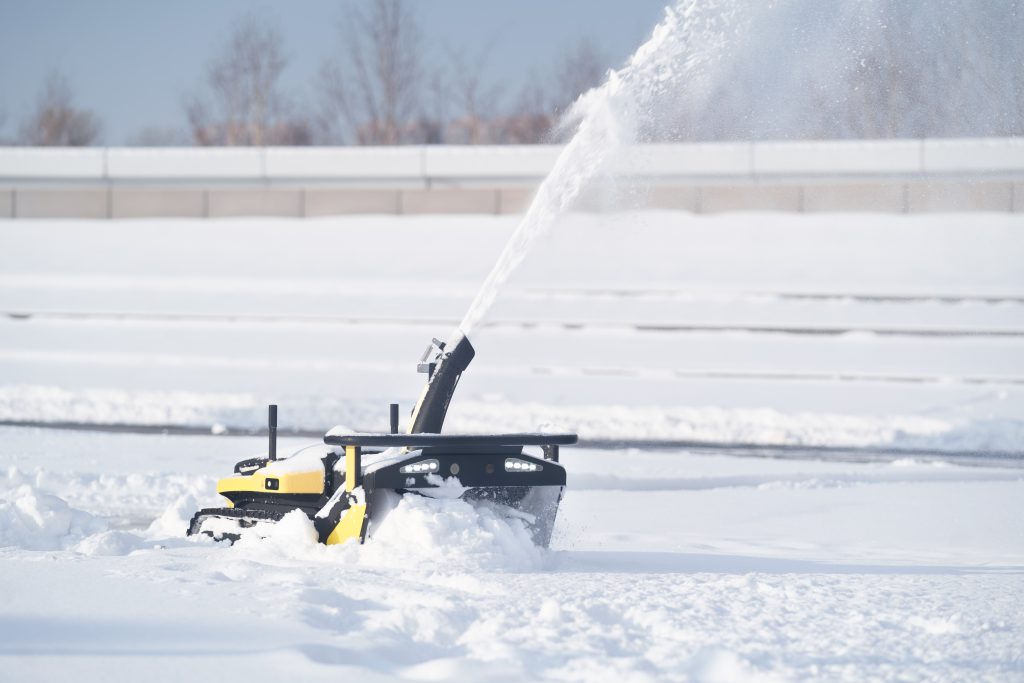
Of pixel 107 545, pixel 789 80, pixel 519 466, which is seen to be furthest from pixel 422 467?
pixel 789 80

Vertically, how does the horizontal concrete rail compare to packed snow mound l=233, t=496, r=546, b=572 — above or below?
above

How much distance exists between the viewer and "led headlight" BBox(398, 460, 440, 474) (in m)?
5.59

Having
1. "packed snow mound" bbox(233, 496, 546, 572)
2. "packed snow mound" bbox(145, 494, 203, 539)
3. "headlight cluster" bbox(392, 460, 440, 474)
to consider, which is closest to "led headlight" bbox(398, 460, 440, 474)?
"headlight cluster" bbox(392, 460, 440, 474)

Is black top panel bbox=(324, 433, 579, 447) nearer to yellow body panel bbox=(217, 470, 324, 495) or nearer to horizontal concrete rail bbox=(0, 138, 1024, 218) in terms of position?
yellow body panel bbox=(217, 470, 324, 495)

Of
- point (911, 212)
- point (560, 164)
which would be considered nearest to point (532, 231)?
point (560, 164)

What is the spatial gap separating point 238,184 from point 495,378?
42.7ft

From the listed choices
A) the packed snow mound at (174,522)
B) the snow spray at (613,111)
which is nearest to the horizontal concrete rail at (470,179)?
the snow spray at (613,111)

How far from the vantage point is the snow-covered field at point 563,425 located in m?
4.37

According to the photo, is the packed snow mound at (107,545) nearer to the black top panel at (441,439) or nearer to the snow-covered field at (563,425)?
the snow-covered field at (563,425)

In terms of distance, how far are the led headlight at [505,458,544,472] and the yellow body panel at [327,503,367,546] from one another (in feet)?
2.28

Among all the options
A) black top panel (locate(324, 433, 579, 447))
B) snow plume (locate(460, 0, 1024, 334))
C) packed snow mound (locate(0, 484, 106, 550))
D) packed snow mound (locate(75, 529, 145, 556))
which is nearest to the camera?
black top panel (locate(324, 433, 579, 447))

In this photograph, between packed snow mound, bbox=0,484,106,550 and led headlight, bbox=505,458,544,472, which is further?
packed snow mound, bbox=0,484,106,550

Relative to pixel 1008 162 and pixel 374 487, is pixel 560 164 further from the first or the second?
pixel 1008 162

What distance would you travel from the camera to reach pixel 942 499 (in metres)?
9.01
